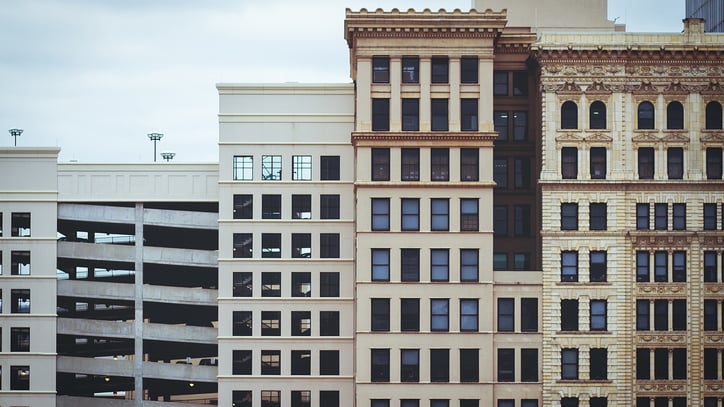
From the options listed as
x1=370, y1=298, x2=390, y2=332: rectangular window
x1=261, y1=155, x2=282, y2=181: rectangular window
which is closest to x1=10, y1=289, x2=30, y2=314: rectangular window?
x1=261, y1=155, x2=282, y2=181: rectangular window

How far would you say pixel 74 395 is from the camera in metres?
103

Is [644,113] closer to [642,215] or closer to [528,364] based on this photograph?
[642,215]

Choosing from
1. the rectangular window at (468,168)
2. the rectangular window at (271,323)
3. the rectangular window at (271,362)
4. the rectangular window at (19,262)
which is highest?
the rectangular window at (468,168)

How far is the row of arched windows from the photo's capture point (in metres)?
90.2

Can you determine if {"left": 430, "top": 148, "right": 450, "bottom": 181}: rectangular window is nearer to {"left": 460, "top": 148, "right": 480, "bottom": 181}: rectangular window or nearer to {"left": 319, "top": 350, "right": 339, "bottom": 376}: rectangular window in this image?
{"left": 460, "top": 148, "right": 480, "bottom": 181}: rectangular window

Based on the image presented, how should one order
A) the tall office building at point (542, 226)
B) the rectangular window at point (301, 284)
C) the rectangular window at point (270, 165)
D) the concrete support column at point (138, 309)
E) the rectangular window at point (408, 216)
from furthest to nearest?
the concrete support column at point (138, 309), the rectangular window at point (270, 165), the rectangular window at point (301, 284), the rectangular window at point (408, 216), the tall office building at point (542, 226)

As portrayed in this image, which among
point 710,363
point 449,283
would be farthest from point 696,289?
point 449,283

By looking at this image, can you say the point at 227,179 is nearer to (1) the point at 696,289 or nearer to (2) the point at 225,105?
(2) the point at 225,105

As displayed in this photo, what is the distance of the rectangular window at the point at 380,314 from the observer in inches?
3533

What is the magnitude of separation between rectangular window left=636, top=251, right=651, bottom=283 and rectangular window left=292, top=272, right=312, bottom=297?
77.4 feet

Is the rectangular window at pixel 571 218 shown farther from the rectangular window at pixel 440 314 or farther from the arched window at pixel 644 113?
the rectangular window at pixel 440 314

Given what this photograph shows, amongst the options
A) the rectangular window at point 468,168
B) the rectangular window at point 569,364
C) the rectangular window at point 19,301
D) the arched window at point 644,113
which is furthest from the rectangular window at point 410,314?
the rectangular window at point 19,301

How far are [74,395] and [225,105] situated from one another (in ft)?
90.8

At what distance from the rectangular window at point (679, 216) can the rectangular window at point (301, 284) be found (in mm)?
26560
